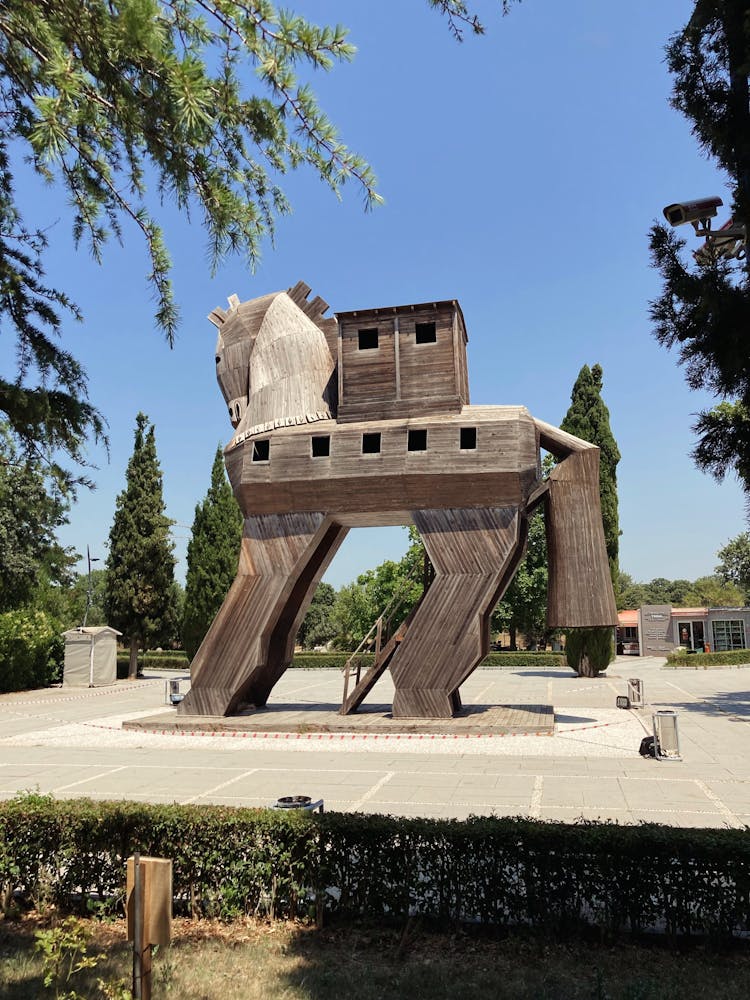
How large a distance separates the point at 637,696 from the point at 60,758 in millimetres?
15360

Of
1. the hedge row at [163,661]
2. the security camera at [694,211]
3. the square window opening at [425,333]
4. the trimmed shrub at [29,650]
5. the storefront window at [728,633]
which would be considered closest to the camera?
the security camera at [694,211]

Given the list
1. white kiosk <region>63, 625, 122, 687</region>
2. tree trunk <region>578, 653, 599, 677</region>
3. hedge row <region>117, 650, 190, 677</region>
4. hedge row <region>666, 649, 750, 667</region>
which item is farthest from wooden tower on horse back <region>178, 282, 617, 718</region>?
hedge row <region>117, 650, 190, 677</region>

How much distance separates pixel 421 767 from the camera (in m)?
12.1

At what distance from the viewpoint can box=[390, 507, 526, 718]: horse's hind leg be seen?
608 inches

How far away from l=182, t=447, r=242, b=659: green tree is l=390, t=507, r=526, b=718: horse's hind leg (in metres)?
22.3

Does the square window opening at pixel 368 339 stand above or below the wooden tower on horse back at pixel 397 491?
above

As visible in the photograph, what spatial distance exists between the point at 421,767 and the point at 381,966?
23.4 ft

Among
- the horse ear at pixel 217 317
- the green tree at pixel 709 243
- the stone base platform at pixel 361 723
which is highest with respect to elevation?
the horse ear at pixel 217 317

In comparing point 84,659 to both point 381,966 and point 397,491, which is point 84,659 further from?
point 381,966

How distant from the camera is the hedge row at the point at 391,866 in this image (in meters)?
5.42

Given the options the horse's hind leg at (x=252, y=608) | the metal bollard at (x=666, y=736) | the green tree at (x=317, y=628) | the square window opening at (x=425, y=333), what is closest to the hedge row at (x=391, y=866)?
the metal bollard at (x=666, y=736)

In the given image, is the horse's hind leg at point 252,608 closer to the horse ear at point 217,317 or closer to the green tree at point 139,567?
the horse ear at point 217,317

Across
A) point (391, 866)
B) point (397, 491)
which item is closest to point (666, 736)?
point (397, 491)

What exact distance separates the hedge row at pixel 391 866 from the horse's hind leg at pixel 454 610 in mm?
9274
